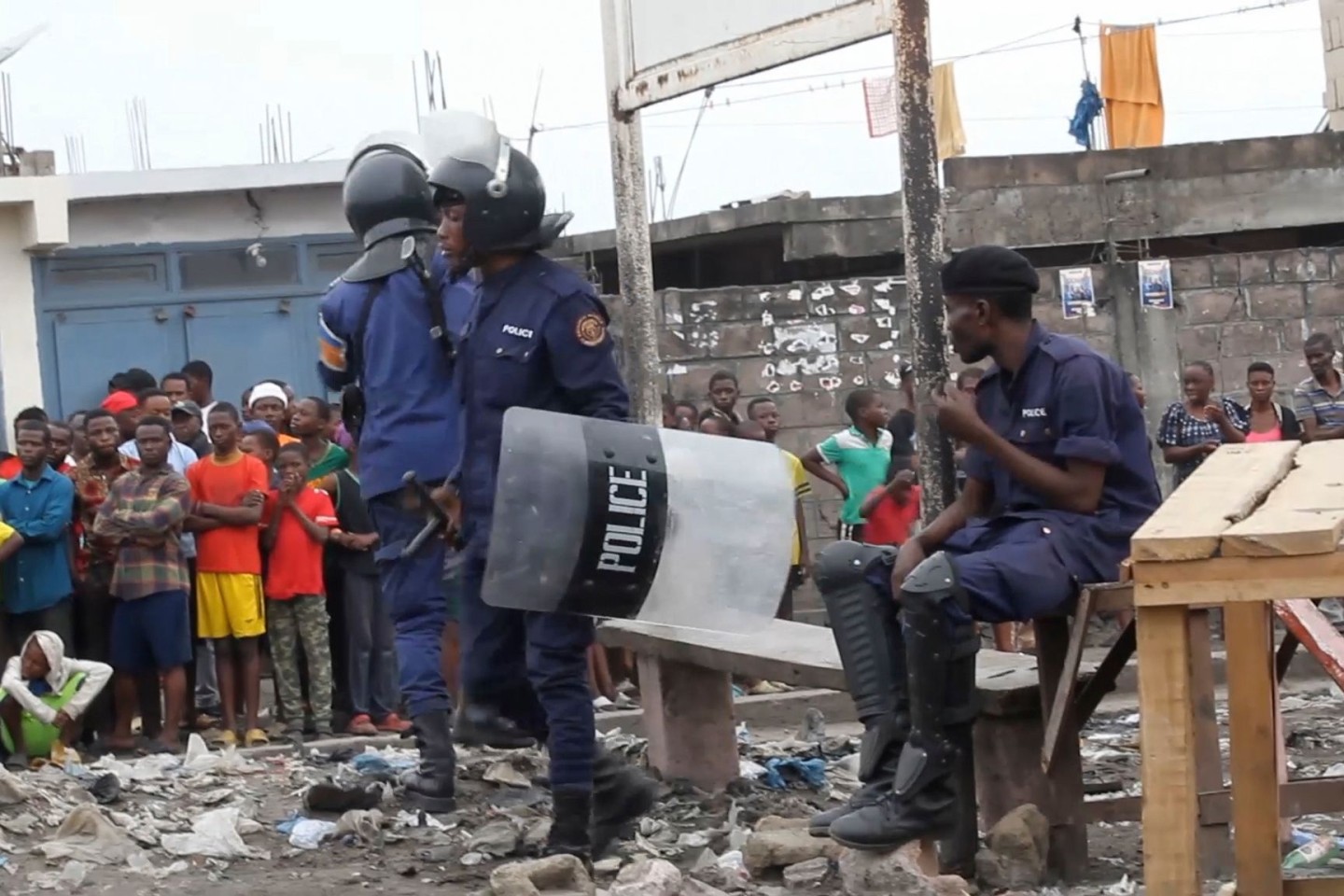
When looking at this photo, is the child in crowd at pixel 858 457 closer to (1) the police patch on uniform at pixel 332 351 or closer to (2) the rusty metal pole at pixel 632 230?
(2) the rusty metal pole at pixel 632 230

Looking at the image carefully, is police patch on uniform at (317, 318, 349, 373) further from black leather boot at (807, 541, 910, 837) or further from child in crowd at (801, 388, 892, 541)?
child in crowd at (801, 388, 892, 541)

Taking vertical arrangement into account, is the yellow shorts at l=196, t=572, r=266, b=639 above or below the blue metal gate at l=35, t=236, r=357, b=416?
below

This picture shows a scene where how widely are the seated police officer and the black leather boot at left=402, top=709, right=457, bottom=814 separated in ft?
4.96

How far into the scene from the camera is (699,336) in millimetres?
13562

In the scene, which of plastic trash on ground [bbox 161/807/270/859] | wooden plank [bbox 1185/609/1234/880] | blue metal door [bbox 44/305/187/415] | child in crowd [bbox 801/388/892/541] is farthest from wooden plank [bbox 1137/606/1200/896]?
blue metal door [bbox 44/305/187/415]

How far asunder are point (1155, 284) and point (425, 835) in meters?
9.56

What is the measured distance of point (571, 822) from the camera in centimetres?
544

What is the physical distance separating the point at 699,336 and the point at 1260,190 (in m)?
5.42

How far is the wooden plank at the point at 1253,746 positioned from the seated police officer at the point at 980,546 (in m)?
1.34

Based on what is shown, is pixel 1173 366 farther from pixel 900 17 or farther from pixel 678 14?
pixel 900 17

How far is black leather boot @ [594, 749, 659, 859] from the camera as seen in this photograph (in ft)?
18.4

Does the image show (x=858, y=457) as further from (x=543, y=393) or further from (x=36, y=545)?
(x=543, y=393)

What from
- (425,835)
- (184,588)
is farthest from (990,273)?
(184,588)

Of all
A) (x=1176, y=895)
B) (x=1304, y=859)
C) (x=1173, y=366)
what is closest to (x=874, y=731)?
(x=1304, y=859)
